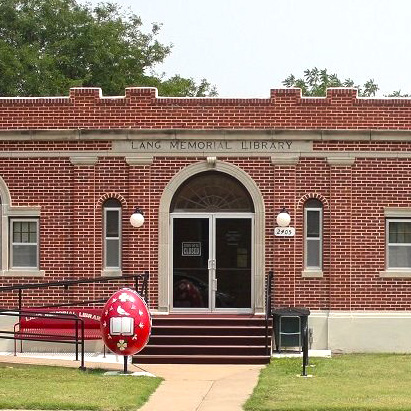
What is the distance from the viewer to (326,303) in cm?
2492

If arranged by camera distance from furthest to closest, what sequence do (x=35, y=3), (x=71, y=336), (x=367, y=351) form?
(x=35, y=3), (x=367, y=351), (x=71, y=336)

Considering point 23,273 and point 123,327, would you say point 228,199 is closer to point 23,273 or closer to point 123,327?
point 23,273

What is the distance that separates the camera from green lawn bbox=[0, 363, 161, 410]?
17.0m

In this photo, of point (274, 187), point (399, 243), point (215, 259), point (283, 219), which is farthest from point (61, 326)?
point (399, 243)

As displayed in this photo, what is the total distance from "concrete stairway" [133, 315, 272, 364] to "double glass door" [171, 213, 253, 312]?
73 cm

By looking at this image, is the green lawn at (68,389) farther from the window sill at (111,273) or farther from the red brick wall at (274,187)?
the red brick wall at (274,187)

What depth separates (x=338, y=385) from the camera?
19.4m

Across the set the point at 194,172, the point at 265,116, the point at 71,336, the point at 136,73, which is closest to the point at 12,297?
the point at 71,336

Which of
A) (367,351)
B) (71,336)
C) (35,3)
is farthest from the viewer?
(35,3)

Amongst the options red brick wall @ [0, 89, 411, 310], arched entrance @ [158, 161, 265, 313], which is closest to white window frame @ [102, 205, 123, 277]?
red brick wall @ [0, 89, 411, 310]

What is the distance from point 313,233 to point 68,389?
325 inches

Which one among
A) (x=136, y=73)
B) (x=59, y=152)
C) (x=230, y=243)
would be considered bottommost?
(x=230, y=243)

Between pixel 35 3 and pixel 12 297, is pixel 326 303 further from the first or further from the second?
pixel 35 3

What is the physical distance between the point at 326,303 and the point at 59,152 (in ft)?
20.8
